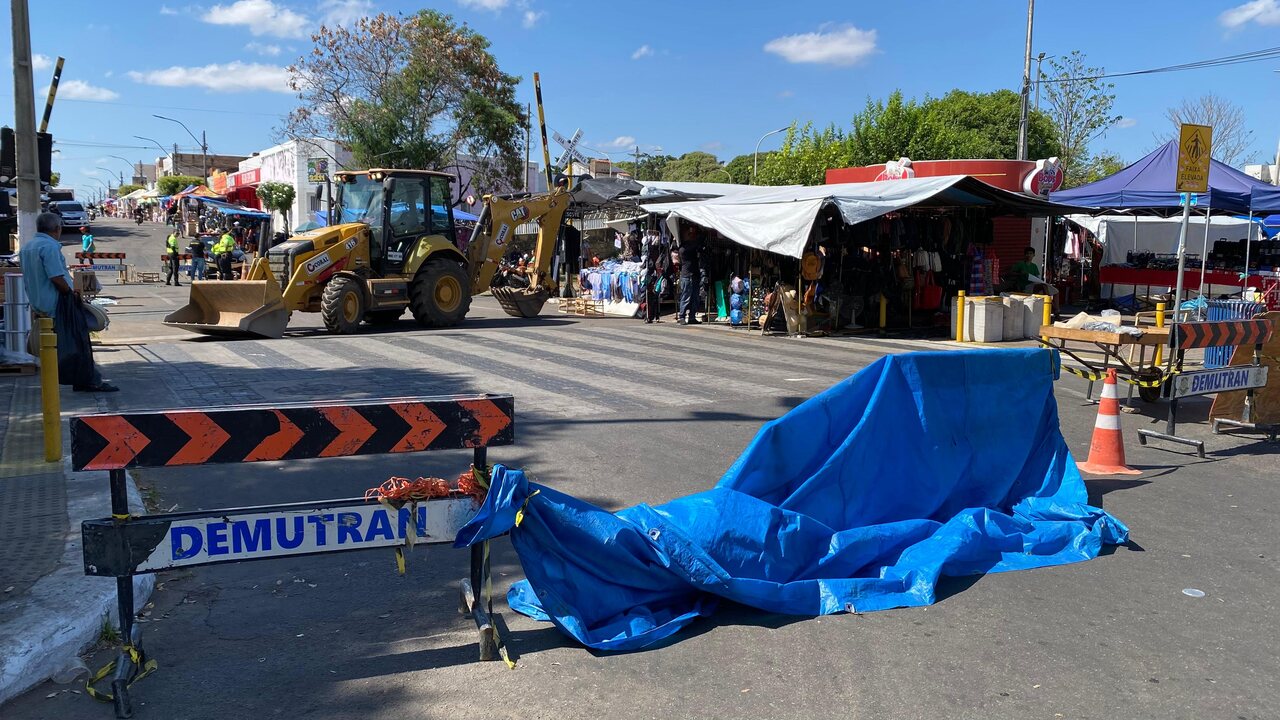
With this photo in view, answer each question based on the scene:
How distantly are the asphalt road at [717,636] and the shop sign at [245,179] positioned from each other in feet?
180

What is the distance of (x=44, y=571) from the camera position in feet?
15.6

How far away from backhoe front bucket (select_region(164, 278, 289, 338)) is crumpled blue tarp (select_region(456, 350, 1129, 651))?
11.9 metres

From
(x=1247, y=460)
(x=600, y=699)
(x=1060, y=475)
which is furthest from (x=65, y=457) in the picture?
(x=1247, y=460)

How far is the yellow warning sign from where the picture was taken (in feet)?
32.6

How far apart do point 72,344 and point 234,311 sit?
6375 millimetres

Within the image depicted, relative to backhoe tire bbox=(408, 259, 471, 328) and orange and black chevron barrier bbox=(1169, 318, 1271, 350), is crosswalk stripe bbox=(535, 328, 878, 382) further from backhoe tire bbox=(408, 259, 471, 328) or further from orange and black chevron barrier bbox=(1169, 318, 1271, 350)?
orange and black chevron barrier bbox=(1169, 318, 1271, 350)

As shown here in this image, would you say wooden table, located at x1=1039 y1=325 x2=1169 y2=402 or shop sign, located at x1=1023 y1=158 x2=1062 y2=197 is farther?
shop sign, located at x1=1023 y1=158 x2=1062 y2=197

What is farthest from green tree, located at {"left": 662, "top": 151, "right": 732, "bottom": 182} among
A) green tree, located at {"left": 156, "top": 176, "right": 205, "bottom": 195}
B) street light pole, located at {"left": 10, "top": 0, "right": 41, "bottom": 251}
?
street light pole, located at {"left": 10, "top": 0, "right": 41, "bottom": 251}

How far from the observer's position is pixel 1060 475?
6.32 m

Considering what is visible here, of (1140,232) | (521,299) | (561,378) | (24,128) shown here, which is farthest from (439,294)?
(1140,232)

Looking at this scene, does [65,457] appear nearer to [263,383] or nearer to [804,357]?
[263,383]

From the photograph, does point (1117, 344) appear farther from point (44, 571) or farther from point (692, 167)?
point (692, 167)

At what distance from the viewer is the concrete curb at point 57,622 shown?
12.5 ft

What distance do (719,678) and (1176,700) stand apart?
1842 millimetres
